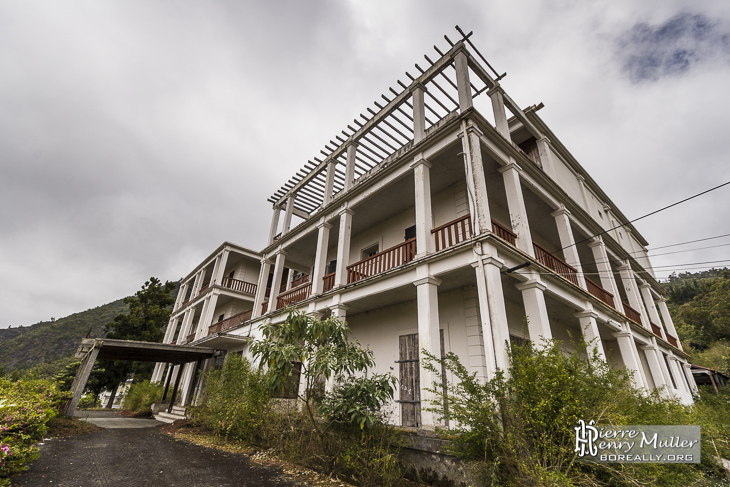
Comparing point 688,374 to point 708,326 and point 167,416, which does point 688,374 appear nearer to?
point 708,326

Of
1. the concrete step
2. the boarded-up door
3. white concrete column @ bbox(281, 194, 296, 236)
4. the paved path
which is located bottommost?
the paved path

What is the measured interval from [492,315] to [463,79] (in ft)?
21.7

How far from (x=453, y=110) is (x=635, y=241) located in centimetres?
1603

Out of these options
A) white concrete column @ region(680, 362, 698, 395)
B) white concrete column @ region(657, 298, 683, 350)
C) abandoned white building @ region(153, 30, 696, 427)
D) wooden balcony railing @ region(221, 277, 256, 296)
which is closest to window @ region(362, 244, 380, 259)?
abandoned white building @ region(153, 30, 696, 427)

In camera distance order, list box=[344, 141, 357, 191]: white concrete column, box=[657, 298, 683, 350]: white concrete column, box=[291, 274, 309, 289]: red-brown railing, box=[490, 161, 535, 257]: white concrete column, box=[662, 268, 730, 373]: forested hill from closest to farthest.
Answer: box=[490, 161, 535, 257]: white concrete column → box=[344, 141, 357, 191]: white concrete column → box=[291, 274, 309, 289]: red-brown railing → box=[657, 298, 683, 350]: white concrete column → box=[662, 268, 730, 373]: forested hill

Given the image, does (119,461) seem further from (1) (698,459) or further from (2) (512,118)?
(2) (512,118)

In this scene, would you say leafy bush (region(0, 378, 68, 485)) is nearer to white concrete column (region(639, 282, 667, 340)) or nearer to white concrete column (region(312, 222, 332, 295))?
white concrete column (region(312, 222, 332, 295))

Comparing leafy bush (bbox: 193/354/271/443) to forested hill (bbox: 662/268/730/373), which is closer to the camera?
leafy bush (bbox: 193/354/271/443)

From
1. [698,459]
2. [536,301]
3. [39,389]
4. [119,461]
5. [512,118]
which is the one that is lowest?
[119,461]

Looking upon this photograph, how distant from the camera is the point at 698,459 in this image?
14.1 feet

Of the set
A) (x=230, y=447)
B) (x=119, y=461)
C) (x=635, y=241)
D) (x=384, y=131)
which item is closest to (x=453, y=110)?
(x=384, y=131)

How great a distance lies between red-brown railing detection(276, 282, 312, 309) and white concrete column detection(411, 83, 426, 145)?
21.2 feet

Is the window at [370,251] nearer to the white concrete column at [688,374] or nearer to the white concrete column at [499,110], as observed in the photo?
the white concrete column at [499,110]

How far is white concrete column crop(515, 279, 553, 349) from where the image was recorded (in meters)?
6.40
